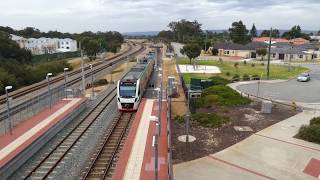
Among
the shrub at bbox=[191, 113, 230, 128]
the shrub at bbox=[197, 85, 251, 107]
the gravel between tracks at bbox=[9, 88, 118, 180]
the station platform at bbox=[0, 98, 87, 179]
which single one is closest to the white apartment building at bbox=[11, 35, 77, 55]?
the shrub at bbox=[197, 85, 251, 107]

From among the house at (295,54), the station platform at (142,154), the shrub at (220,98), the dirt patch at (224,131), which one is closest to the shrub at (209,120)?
the dirt patch at (224,131)

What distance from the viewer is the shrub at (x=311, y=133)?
2431cm

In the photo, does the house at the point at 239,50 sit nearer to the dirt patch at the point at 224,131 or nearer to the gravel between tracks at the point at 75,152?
the dirt patch at the point at 224,131

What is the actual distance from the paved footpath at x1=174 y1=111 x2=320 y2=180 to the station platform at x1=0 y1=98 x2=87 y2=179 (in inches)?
353

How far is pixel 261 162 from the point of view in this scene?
20547 mm

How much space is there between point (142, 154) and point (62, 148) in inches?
250

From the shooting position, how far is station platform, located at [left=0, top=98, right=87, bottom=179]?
19328 mm

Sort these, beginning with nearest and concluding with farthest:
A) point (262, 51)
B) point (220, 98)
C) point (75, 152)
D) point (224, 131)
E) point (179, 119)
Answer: point (75, 152)
point (224, 131)
point (179, 119)
point (220, 98)
point (262, 51)

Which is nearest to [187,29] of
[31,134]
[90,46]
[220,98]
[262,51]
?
[262,51]

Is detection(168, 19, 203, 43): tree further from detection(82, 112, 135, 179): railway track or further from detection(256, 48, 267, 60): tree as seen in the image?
detection(82, 112, 135, 179): railway track

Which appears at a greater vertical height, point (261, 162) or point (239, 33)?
point (239, 33)

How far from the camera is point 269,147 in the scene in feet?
76.0

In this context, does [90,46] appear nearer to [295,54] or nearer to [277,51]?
[277,51]

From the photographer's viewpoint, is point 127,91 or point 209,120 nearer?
point 209,120
